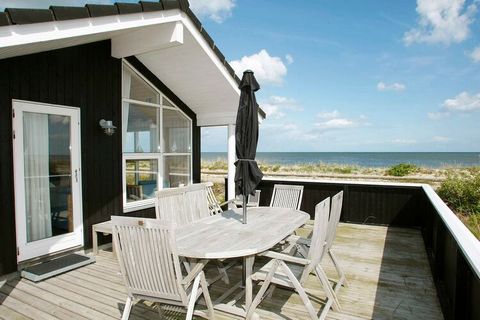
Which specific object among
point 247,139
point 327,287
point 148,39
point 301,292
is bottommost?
point 327,287

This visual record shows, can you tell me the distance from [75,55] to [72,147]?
130 centimetres

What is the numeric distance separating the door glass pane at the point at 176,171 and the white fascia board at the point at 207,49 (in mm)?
1934

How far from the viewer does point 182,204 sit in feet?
11.9

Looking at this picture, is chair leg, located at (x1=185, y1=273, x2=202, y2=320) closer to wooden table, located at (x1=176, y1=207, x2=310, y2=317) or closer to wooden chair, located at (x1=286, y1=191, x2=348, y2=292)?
wooden table, located at (x1=176, y1=207, x2=310, y2=317)

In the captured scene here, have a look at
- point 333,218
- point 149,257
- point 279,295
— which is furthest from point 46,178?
point 333,218

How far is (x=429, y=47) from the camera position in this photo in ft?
76.8

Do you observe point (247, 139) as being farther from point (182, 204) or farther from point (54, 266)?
point (54, 266)

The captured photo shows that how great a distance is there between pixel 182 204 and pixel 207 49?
280cm

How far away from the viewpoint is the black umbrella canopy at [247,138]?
131 inches

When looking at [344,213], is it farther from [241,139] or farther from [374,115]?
[374,115]

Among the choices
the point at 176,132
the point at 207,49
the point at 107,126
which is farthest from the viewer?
the point at 176,132

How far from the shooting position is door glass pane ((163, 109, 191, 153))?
239 inches

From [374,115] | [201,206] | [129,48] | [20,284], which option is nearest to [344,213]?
[201,206]

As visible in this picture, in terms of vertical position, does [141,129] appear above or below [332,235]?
above
